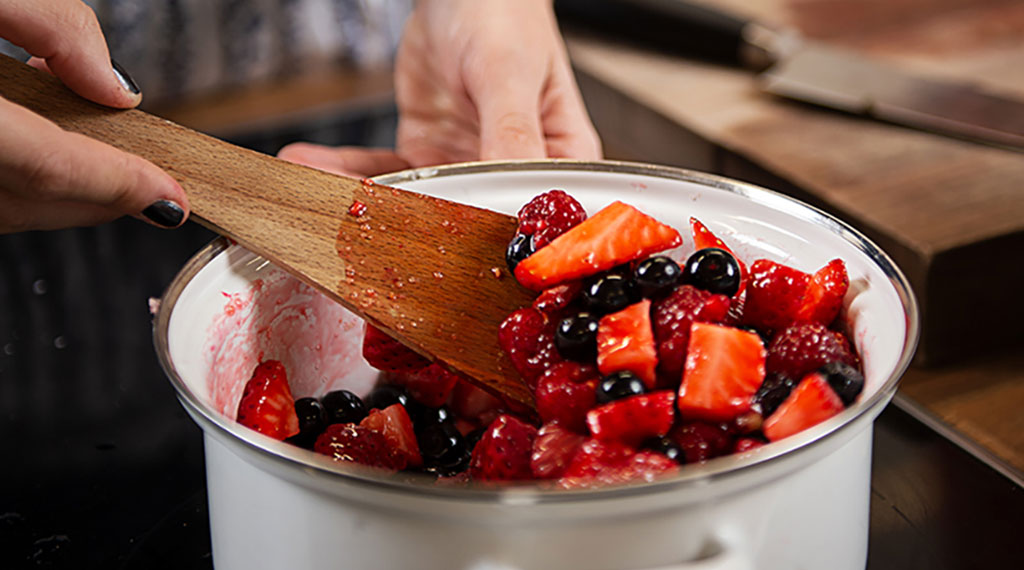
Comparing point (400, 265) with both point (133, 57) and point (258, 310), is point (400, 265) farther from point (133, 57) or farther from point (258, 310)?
point (133, 57)

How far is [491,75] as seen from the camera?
111cm

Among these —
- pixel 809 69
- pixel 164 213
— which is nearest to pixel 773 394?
pixel 164 213

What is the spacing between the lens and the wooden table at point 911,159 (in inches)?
44.1

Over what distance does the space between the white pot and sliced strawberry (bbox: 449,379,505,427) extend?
0.23 metres

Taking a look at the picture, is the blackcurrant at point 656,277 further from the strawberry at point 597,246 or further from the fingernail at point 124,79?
the fingernail at point 124,79

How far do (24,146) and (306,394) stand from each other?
341 millimetres

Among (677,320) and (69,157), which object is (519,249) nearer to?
(677,320)

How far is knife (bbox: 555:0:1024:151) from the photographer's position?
1.43 m

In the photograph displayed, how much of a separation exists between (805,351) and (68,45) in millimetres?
659

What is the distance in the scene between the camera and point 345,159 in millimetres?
1229

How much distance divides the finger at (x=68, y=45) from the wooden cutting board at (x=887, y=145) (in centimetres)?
90

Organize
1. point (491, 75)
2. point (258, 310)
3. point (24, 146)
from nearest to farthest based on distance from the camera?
point (24, 146) → point (258, 310) → point (491, 75)

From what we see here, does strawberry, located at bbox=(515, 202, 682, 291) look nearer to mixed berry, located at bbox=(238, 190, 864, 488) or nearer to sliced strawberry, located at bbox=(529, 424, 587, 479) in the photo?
mixed berry, located at bbox=(238, 190, 864, 488)

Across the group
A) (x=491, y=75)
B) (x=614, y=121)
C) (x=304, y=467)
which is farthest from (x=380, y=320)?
(x=614, y=121)
